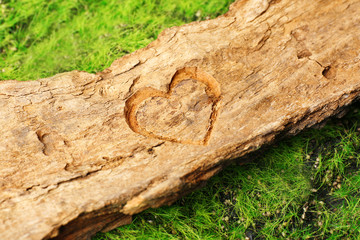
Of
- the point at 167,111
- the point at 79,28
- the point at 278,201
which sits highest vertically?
the point at 79,28

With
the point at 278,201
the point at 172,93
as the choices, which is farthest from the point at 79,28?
the point at 278,201

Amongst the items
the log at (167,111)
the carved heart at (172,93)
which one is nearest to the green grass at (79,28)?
the log at (167,111)

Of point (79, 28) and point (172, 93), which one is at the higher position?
point (79, 28)

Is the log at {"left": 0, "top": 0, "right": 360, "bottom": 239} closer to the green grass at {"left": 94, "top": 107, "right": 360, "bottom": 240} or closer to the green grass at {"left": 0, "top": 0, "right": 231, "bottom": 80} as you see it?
the green grass at {"left": 94, "top": 107, "right": 360, "bottom": 240}

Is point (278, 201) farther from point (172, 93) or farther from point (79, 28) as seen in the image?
point (79, 28)

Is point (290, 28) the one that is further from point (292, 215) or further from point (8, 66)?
point (8, 66)

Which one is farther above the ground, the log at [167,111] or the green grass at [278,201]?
the log at [167,111]

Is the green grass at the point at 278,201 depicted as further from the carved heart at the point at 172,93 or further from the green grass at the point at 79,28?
the green grass at the point at 79,28

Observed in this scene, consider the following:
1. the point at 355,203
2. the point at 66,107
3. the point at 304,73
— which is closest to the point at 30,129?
the point at 66,107
